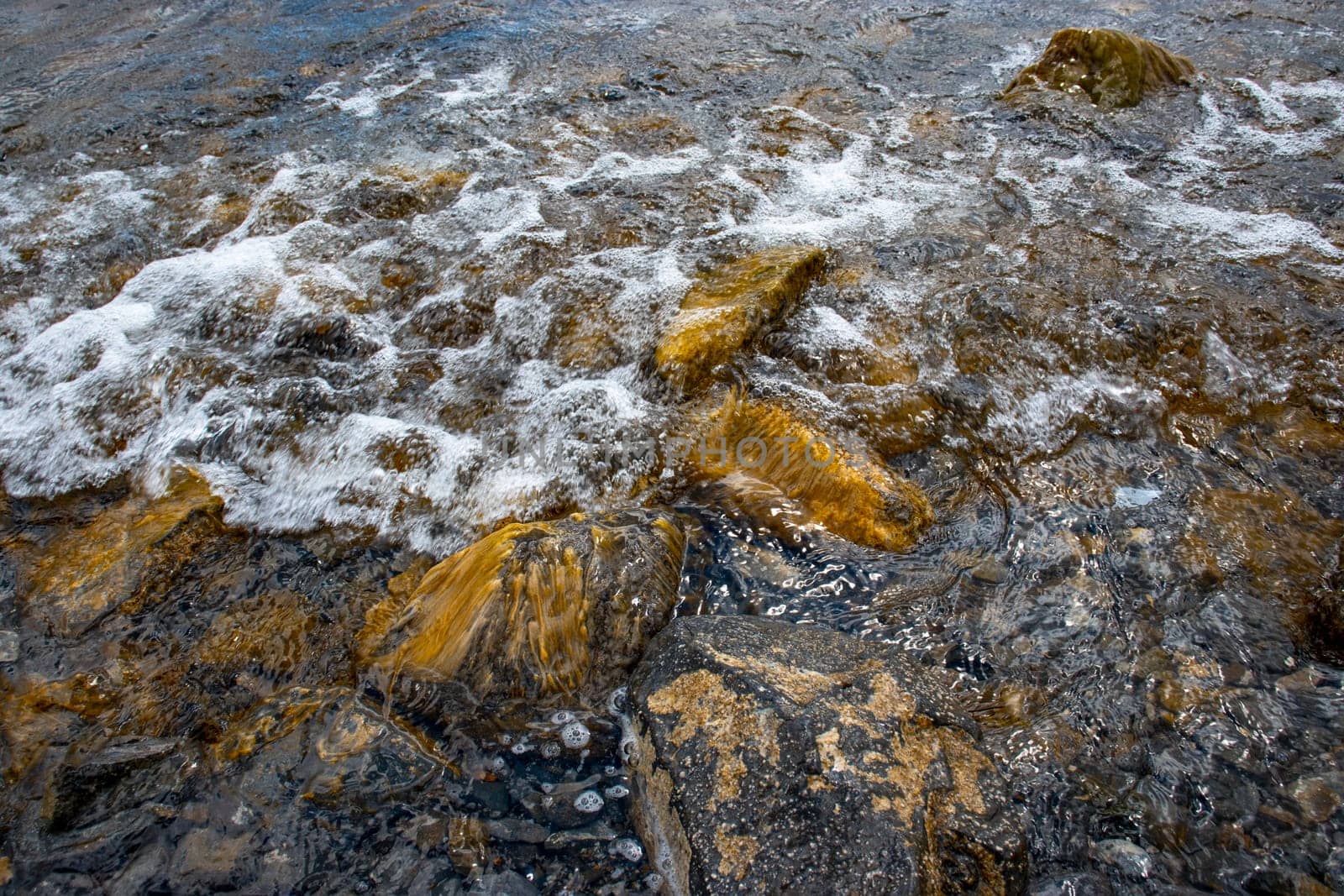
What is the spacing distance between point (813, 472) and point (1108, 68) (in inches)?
200

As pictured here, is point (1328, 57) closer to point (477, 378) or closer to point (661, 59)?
point (661, 59)

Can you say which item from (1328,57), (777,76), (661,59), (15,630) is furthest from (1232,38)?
(15,630)

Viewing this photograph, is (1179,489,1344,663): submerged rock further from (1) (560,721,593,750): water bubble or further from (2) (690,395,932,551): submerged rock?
(1) (560,721,593,750): water bubble

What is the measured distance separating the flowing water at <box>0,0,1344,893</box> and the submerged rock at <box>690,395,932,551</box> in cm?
10

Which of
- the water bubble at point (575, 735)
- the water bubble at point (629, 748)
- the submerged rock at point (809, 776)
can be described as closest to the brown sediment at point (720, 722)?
the submerged rock at point (809, 776)

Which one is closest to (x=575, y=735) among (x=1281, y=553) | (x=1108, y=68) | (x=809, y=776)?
(x=809, y=776)

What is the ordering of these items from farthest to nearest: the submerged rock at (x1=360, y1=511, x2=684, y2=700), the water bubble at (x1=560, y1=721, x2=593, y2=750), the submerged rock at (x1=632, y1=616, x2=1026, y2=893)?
the submerged rock at (x1=360, y1=511, x2=684, y2=700), the water bubble at (x1=560, y1=721, x2=593, y2=750), the submerged rock at (x1=632, y1=616, x2=1026, y2=893)

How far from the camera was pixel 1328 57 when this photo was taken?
609 centimetres

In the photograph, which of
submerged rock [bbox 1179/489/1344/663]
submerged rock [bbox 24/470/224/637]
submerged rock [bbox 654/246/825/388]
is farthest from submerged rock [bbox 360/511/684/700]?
submerged rock [bbox 1179/489/1344/663]

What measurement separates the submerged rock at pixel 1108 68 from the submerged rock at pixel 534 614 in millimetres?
5547

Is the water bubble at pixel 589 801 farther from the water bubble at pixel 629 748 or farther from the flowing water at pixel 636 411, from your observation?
the water bubble at pixel 629 748

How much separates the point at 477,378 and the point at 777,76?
448 centimetres

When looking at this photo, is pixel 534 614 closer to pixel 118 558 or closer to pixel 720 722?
pixel 720 722

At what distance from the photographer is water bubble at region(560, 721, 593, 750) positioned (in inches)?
86.5
